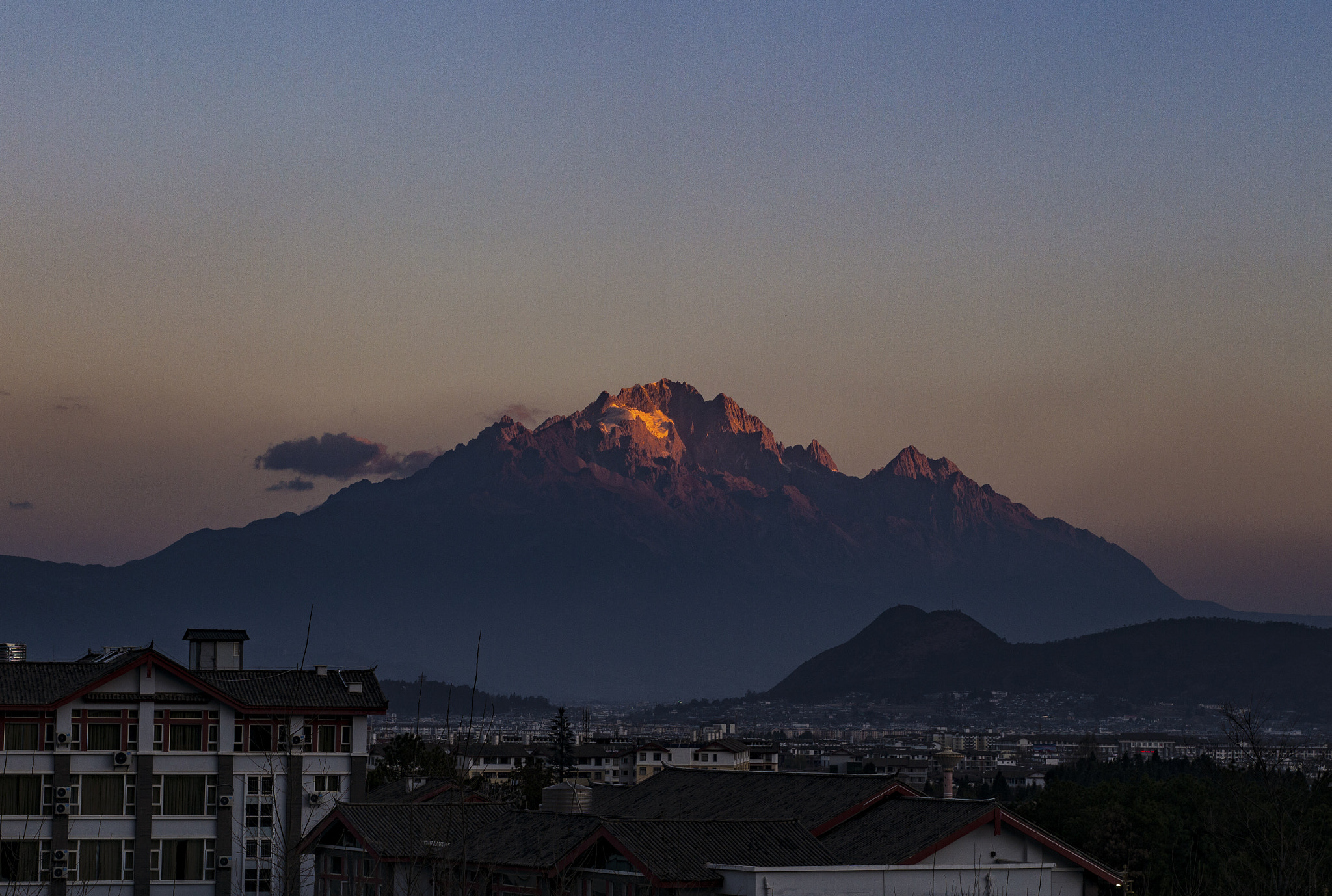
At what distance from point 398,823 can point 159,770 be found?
1922 centimetres

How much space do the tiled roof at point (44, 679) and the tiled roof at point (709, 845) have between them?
27343 millimetres

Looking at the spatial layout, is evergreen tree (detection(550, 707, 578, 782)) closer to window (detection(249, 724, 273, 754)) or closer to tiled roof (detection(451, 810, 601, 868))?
window (detection(249, 724, 273, 754))

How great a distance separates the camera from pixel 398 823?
4975cm

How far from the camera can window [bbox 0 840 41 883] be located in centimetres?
5809

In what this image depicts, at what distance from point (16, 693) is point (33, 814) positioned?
4.29 meters

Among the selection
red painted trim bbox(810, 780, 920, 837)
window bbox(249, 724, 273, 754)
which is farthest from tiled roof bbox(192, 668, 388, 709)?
red painted trim bbox(810, 780, 920, 837)

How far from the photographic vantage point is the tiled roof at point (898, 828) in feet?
153

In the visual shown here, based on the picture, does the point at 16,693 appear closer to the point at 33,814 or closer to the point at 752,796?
the point at 33,814

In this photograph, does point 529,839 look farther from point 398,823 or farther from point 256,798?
point 256,798

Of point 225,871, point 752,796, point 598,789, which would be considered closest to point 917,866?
point 752,796

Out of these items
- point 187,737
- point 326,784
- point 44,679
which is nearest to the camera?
point 44,679

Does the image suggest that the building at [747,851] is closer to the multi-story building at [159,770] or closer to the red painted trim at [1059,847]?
the red painted trim at [1059,847]

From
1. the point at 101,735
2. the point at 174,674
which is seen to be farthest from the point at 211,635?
the point at 101,735

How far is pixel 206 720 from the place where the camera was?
66.3m
